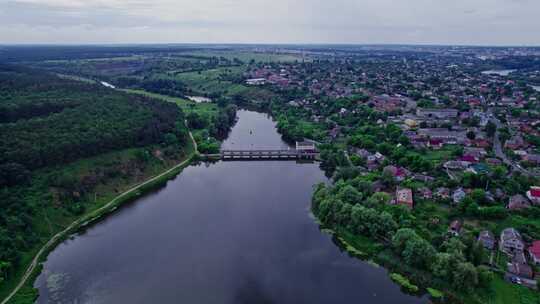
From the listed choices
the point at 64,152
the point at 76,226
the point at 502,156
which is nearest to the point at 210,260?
the point at 76,226

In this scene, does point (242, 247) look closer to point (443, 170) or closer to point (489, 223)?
point (489, 223)

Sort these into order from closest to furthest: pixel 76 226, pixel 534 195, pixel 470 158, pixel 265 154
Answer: pixel 76 226 < pixel 534 195 < pixel 470 158 < pixel 265 154

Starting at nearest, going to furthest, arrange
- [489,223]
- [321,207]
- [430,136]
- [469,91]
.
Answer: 1. [489,223]
2. [321,207]
3. [430,136]
4. [469,91]

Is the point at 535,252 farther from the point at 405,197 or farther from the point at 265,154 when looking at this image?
the point at 265,154

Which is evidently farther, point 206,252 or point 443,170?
point 443,170

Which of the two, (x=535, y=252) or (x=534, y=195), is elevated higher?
(x=534, y=195)

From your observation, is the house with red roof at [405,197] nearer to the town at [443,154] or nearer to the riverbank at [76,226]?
the town at [443,154]

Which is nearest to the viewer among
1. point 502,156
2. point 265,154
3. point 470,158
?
point 470,158

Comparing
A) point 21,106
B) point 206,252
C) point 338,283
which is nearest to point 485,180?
point 338,283
